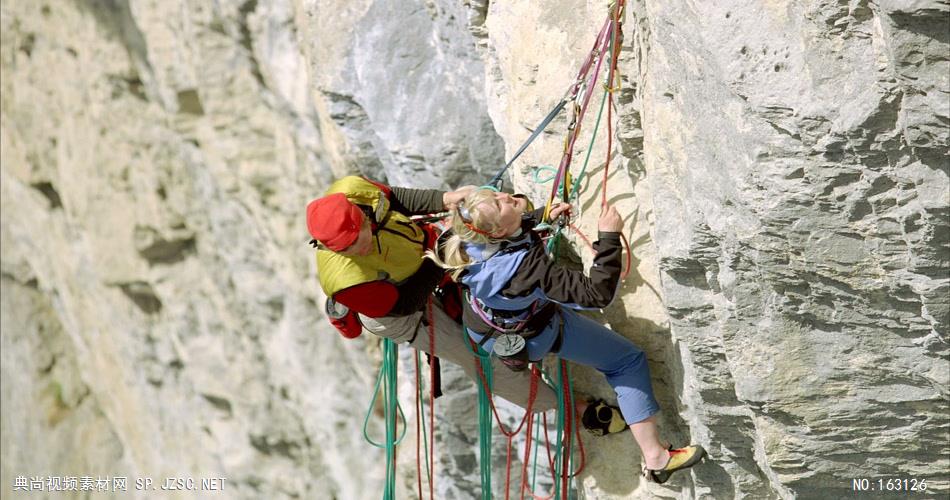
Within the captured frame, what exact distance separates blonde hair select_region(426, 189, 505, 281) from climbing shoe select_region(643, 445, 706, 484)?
0.97 metres

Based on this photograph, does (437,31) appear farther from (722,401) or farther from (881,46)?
(881,46)

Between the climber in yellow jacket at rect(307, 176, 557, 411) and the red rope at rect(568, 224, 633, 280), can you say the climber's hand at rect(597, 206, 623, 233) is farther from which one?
the climber in yellow jacket at rect(307, 176, 557, 411)

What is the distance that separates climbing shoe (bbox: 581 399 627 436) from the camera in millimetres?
3458

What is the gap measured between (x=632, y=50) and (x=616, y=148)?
1.23ft

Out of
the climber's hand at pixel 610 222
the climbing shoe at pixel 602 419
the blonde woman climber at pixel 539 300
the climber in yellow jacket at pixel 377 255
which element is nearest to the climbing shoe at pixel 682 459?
the blonde woman climber at pixel 539 300

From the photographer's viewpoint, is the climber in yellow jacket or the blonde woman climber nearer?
the blonde woman climber

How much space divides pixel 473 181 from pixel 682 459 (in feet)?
5.08

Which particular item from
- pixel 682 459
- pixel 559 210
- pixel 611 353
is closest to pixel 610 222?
pixel 559 210

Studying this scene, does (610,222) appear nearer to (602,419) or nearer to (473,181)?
(602,419)

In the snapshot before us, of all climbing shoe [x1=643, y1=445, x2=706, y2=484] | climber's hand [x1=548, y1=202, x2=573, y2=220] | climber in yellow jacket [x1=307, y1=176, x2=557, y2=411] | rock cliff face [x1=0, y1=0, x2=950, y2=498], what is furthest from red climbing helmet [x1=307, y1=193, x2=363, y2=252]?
climbing shoe [x1=643, y1=445, x2=706, y2=484]

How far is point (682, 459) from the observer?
3152 millimetres

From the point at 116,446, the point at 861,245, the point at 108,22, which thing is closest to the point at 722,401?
the point at 861,245

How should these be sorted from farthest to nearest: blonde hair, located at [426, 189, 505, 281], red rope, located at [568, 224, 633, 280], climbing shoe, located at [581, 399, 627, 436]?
climbing shoe, located at [581, 399, 627, 436] → red rope, located at [568, 224, 633, 280] → blonde hair, located at [426, 189, 505, 281]

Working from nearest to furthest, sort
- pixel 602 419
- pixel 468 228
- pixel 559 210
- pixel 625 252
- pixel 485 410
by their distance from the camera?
pixel 468 228 < pixel 559 210 < pixel 625 252 < pixel 602 419 < pixel 485 410
